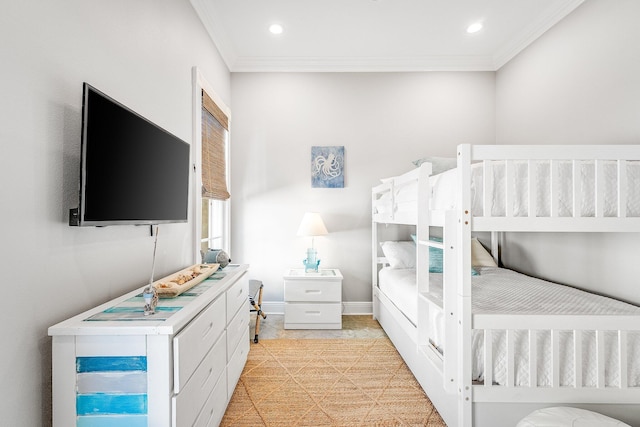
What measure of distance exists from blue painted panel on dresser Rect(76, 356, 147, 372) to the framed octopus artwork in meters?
2.65

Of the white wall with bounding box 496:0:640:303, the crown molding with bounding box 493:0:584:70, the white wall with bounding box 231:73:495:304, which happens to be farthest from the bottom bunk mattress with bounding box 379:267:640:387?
the crown molding with bounding box 493:0:584:70

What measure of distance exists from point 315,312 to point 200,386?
1780 mm

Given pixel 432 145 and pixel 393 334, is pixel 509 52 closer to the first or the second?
pixel 432 145

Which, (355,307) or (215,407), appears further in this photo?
(355,307)

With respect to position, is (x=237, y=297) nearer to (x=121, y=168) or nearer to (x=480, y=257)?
(x=121, y=168)

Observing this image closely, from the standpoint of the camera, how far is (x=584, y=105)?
2396 mm

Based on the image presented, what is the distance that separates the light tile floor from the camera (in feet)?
9.58

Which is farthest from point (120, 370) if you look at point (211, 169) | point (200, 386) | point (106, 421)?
point (211, 169)

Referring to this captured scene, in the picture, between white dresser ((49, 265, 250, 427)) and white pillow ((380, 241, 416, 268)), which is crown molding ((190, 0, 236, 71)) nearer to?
white dresser ((49, 265, 250, 427))

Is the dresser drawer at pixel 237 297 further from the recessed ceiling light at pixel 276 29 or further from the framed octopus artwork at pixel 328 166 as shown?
the recessed ceiling light at pixel 276 29

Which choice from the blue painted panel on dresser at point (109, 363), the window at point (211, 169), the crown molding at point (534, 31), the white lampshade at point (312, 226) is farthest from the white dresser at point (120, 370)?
the crown molding at point (534, 31)

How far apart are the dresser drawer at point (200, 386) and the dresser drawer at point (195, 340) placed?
4 centimetres

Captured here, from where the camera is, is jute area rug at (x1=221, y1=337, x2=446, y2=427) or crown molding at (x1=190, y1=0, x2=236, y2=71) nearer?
jute area rug at (x1=221, y1=337, x2=446, y2=427)

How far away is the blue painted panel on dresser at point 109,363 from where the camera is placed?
1015mm
